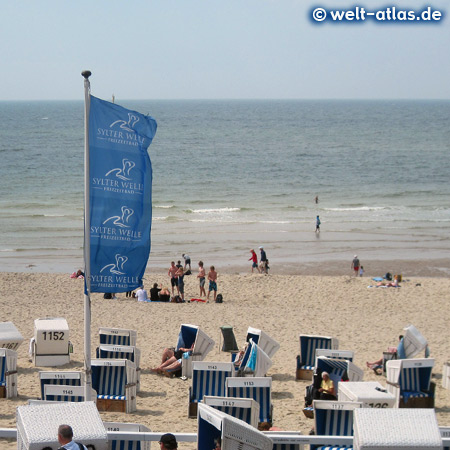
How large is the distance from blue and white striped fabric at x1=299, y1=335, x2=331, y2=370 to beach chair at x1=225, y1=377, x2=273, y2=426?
3467 millimetres

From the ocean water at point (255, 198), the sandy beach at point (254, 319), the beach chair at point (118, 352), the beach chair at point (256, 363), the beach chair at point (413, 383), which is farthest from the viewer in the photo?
the ocean water at point (255, 198)

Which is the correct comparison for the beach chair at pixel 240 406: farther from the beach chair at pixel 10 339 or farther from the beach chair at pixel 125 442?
the beach chair at pixel 10 339

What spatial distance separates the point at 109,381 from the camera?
11305mm

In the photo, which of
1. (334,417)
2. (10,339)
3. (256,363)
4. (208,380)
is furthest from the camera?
(10,339)

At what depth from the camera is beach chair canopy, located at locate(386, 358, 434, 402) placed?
11750mm

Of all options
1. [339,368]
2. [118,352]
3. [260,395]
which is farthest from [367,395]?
[118,352]

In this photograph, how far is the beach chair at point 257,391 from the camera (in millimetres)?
10211

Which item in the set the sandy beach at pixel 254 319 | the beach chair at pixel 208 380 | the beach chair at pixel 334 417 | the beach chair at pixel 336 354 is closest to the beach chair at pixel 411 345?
the sandy beach at pixel 254 319

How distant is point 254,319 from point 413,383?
22.8 ft

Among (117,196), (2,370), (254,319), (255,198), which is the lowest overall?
(2,370)

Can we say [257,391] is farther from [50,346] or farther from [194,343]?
[50,346]

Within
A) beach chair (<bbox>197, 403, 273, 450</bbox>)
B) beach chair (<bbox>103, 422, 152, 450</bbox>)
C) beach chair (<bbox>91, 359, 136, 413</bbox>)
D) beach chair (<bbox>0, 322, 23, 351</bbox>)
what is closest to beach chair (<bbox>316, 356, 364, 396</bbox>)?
beach chair (<bbox>91, 359, 136, 413</bbox>)

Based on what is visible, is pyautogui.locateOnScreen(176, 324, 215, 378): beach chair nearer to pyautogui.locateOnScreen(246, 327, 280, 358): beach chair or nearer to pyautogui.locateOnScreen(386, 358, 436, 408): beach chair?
pyautogui.locateOnScreen(246, 327, 280, 358): beach chair

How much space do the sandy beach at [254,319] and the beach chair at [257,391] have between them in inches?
25.1
